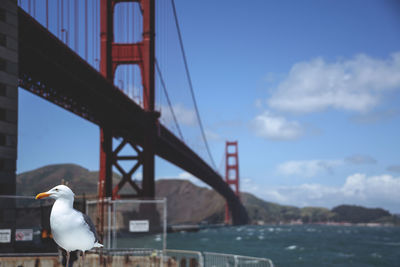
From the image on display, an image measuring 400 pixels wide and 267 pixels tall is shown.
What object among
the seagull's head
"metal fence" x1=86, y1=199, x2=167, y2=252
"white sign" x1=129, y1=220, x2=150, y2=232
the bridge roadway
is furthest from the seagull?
the bridge roadway

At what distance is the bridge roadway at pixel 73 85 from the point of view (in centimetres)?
2167

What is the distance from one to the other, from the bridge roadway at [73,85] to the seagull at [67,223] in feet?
54.2

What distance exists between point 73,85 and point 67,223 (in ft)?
76.3

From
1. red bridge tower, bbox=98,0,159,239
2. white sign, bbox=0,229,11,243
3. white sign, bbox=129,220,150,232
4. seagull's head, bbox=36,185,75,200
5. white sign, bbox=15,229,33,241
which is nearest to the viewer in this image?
seagull's head, bbox=36,185,75,200

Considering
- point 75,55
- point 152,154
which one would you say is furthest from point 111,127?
point 75,55

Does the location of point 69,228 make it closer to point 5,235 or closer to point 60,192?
point 60,192

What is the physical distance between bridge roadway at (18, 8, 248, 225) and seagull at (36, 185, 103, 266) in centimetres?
1653

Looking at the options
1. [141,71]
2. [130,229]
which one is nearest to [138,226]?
[130,229]

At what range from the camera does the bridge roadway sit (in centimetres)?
2167

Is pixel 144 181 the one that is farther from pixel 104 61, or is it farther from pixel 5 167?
pixel 5 167

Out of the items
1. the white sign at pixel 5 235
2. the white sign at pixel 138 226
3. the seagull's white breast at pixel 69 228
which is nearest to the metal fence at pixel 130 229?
the white sign at pixel 138 226

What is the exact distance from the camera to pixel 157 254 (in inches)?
504

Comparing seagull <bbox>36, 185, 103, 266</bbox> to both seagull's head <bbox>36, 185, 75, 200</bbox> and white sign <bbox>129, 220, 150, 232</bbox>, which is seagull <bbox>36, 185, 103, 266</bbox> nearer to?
seagull's head <bbox>36, 185, 75, 200</bbox>

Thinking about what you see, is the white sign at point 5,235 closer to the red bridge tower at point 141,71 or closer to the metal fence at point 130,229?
the metal fence at point 130,229
